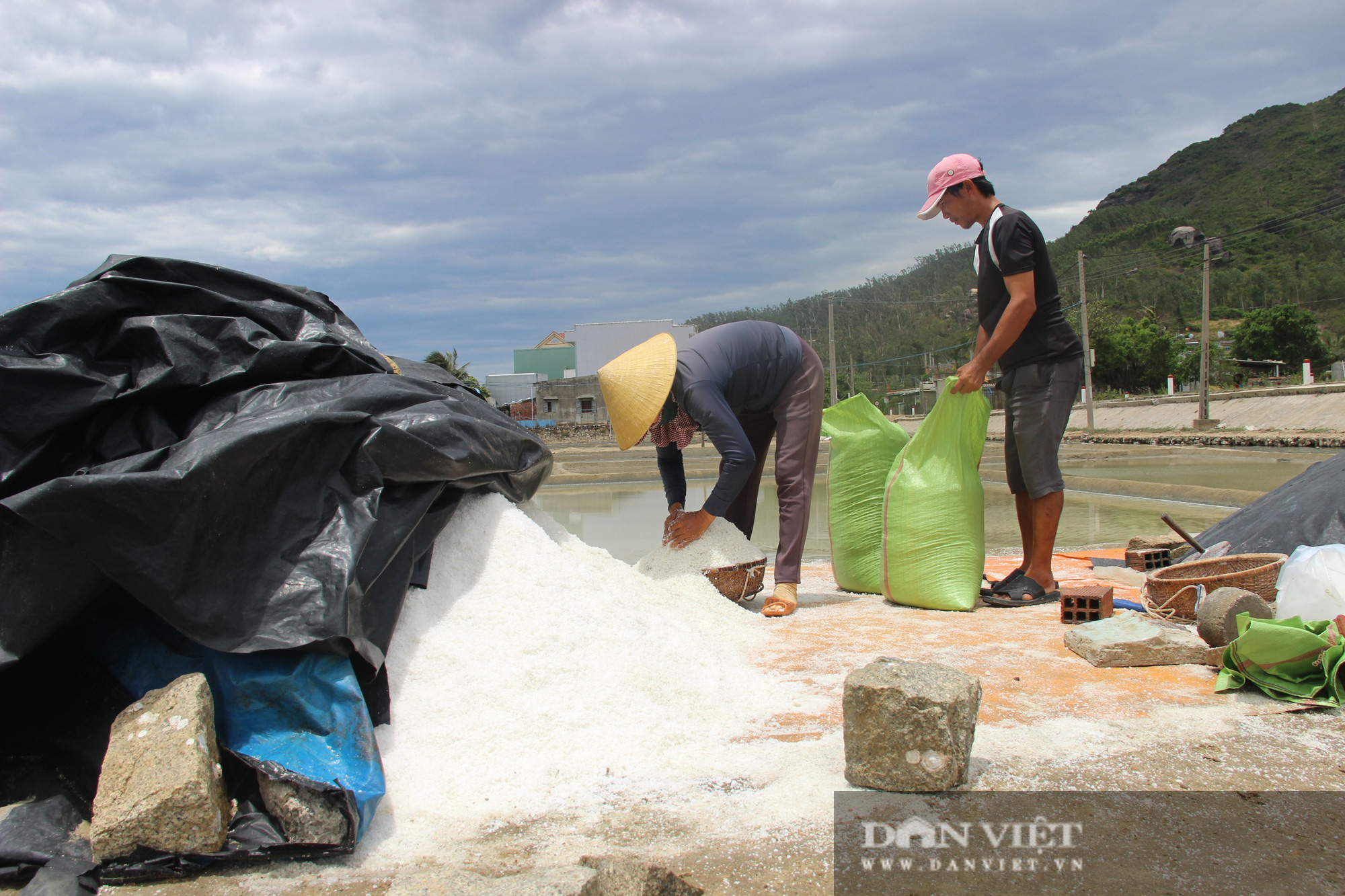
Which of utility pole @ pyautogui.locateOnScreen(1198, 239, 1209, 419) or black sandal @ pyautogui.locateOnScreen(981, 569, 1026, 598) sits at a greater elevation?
utility pole @ pyautogui.locateOnScreen(1198, 239, 1209, 419)

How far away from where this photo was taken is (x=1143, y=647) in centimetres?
227

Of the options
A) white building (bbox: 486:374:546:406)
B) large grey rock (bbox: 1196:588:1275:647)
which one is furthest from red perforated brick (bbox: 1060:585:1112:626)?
→ white building (bbox: 486:374:546:406)

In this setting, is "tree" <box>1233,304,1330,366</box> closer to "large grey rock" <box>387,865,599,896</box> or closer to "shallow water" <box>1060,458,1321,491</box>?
"shallow water" <box>1060,458,1321,491</box>

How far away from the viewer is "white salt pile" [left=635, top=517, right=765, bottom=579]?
10.3 ft

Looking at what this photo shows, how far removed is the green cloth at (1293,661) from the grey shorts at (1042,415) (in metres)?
1.14

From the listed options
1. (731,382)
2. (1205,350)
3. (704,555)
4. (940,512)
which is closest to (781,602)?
(704,555)

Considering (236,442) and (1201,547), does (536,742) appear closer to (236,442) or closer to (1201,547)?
(236,442)

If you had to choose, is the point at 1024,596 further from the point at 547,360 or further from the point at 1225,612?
the point at 547,360

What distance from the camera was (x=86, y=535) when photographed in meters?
1.53

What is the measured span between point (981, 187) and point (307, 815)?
9.98 ft

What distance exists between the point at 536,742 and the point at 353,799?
439mm

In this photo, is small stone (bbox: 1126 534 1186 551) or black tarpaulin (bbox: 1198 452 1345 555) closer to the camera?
black tarpaulin (bbox: 1198 452 1345 555)

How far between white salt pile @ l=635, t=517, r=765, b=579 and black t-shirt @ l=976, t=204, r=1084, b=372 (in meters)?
1.26

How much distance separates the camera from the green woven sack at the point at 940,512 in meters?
3.13
